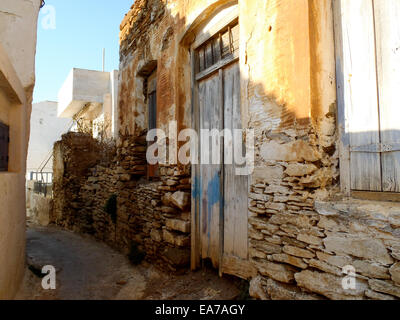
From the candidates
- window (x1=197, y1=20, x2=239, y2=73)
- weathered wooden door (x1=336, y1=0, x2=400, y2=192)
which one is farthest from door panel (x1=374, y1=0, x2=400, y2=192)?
window (x1=197, y1=20, x2=239, y2=73)

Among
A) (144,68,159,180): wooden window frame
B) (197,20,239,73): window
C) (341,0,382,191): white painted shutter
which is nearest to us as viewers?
(341,0,382,191): white painted shutter

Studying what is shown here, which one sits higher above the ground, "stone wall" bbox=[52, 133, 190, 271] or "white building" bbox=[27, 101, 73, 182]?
"white building" bbox=[27, 101, 73, 182]

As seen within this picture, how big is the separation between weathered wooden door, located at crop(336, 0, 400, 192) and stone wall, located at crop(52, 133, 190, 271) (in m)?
2.40

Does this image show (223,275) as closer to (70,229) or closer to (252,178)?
(252,178)

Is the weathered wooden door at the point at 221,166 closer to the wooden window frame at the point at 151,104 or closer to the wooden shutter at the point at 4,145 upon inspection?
the wooden window frame at the point at 151,104

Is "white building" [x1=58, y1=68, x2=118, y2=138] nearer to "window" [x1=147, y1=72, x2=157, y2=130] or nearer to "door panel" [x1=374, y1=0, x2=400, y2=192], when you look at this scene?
"window" [x1=147, y1=72, x2=157, y2=130]

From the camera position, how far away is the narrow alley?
3.48 metres

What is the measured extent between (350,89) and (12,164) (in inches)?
172

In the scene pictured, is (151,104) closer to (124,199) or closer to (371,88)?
(124,199)

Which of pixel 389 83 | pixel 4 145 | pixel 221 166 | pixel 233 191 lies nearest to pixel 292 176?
pixel 389 83

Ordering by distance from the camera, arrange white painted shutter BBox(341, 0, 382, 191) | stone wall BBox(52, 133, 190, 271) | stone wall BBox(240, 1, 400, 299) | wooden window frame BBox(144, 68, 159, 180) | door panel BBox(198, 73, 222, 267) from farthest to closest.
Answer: wooden window frame BBox(144, 68, 159, 180) → stone wall BBox(52, 133, 190, 271) → door panel BBox(198, 73, 222, 267) → white painted shutter BBox(341, 0, 382, 191) → stone wall BBox(240, 1, 400, 299)

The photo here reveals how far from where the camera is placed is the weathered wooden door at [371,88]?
2000 mm

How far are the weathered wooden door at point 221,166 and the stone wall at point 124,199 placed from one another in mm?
386

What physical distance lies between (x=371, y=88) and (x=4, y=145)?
428 cm
